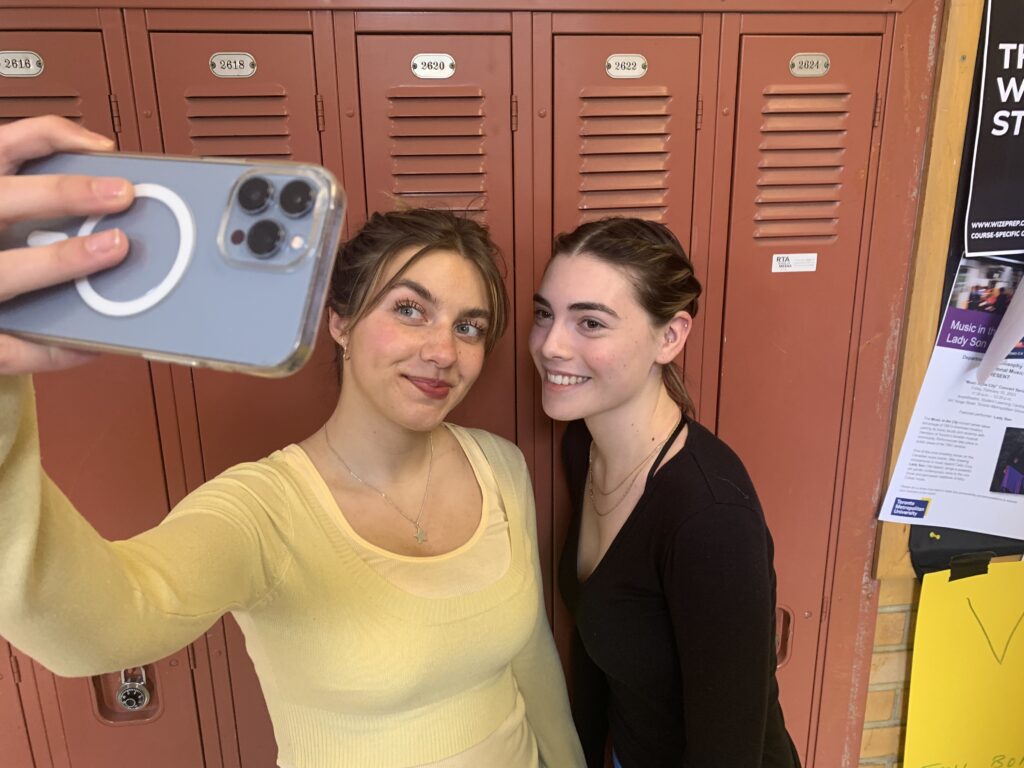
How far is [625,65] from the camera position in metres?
1.35

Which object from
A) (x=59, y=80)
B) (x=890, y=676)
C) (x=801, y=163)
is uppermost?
(x=59, y=80)

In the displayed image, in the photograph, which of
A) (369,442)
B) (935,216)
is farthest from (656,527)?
(935,216)

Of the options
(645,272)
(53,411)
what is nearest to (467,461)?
(645,272)

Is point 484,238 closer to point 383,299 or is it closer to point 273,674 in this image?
point 383,299

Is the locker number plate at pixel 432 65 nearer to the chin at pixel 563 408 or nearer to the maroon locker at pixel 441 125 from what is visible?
the maroon locker at pixel 441 125

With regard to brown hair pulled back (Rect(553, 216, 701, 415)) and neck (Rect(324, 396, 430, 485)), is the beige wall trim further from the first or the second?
neck (Rect(324, 396, 430, 485))

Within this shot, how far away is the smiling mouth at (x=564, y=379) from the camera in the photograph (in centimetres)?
124

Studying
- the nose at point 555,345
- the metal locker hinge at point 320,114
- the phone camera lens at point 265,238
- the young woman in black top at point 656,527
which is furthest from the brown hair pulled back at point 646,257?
the phone camera lens at point 265,238

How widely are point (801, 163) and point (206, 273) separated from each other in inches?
50.4

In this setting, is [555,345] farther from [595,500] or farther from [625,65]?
[625,65]

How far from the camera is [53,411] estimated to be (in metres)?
1.34

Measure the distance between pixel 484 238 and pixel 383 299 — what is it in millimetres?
228

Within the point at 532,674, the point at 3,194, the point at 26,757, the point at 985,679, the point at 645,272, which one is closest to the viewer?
the point at 3,194

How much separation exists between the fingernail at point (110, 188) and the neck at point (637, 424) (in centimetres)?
90
